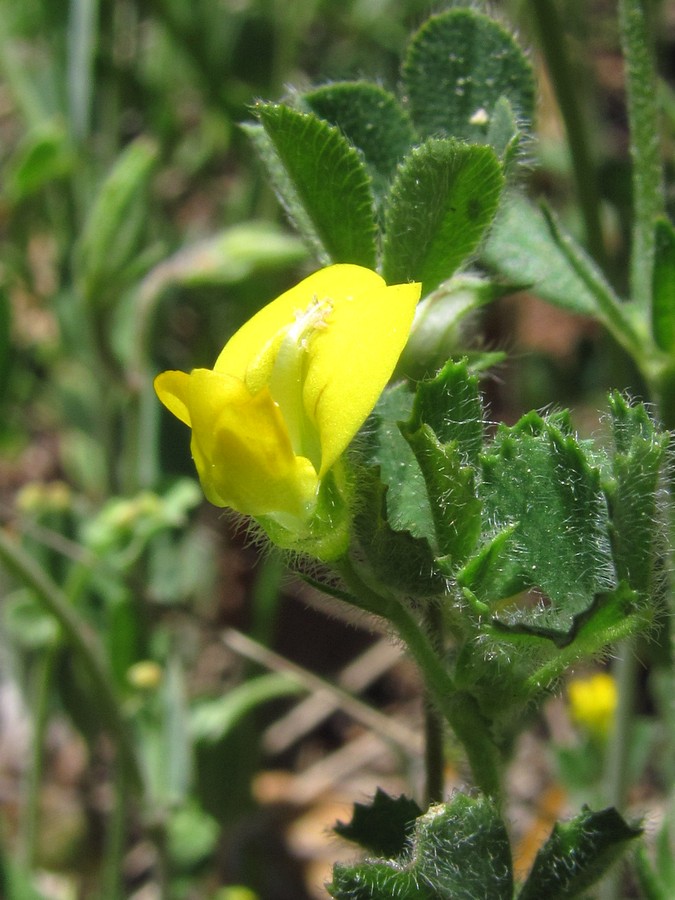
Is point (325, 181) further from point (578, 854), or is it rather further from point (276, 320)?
point (578, 854)

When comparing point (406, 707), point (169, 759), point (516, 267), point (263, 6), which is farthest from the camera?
point (263, 6)

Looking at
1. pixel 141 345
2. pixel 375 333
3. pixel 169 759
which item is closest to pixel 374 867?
pixel 375 333

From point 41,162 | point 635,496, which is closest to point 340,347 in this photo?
point 635,496

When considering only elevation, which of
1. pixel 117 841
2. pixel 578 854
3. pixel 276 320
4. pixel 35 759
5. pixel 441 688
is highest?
pixel 276 320

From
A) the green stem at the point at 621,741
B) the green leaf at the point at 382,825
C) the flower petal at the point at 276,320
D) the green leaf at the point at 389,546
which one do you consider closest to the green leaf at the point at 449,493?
the green leaf at the point at 389,546

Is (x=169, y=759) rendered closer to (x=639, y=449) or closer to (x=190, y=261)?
(x=190, y=261)
